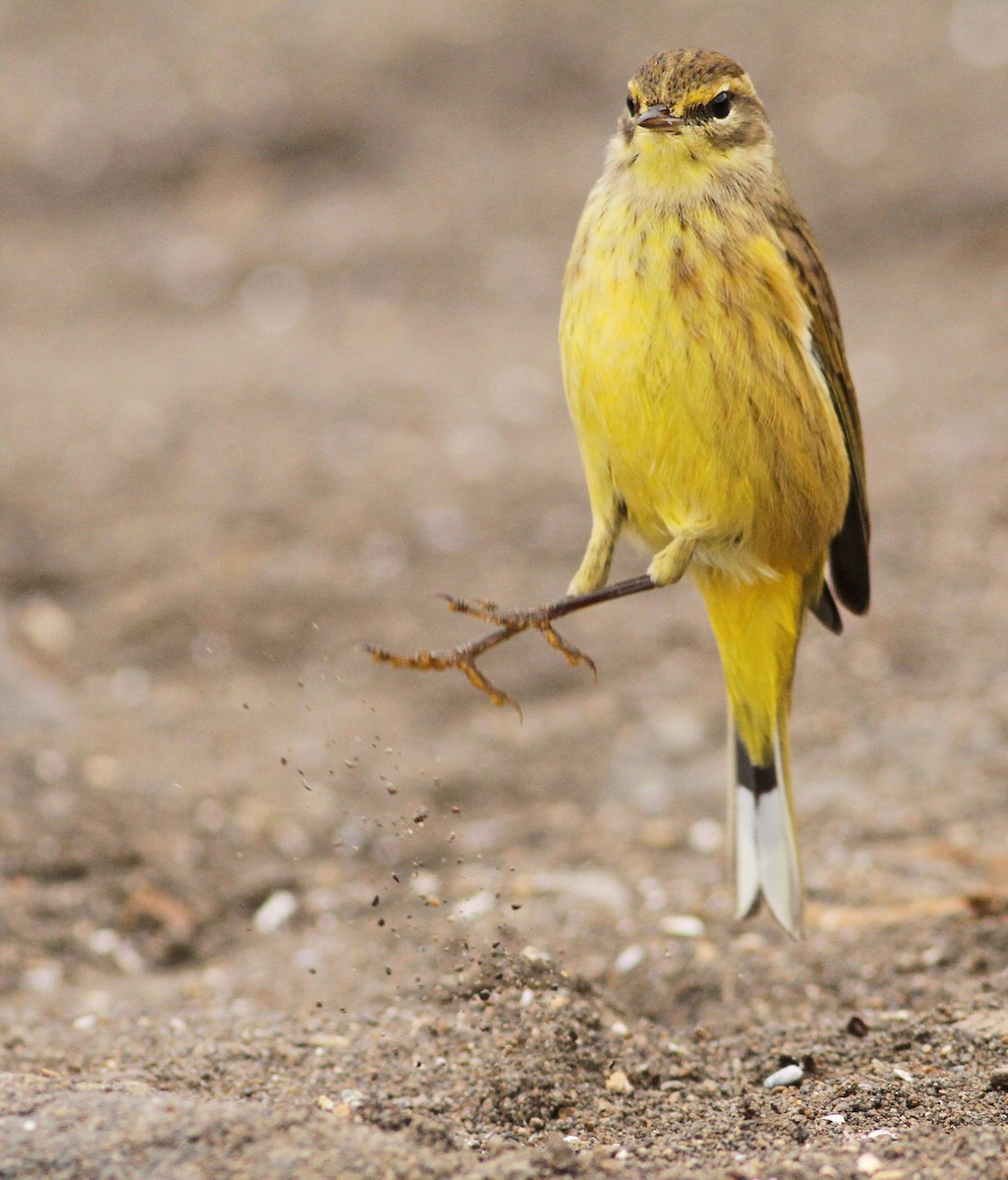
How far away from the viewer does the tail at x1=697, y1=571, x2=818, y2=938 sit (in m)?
4.03

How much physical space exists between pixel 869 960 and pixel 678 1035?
0.68 metres

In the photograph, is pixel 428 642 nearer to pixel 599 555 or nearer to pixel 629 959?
pixel 629 959

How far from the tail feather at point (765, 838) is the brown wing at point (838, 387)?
45 centimetres

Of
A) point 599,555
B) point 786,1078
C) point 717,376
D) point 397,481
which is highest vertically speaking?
point 397,481

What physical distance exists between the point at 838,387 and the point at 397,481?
132 inches

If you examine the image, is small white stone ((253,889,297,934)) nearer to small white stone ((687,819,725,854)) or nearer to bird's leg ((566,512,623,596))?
A: small white stone ((687,819,725,854))

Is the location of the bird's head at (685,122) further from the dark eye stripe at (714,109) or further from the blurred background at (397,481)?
the blurred background at (397,481)

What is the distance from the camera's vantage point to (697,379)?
3549 mm

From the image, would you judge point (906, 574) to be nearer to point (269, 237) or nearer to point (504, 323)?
point (504, 323)

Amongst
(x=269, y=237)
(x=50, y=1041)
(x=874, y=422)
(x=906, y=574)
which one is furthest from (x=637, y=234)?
(x=269, y=237)

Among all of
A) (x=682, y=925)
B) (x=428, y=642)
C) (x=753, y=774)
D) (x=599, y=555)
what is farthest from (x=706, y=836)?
(x=599, y=555)

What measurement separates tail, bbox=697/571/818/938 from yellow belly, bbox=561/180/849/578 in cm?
22

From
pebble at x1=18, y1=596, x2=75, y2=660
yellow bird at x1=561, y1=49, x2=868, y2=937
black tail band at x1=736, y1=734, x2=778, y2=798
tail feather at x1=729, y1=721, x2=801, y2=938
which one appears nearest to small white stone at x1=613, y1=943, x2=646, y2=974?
tail feather at x1=729, y1=721, x2=801, y2=938

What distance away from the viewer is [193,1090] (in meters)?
3.44
